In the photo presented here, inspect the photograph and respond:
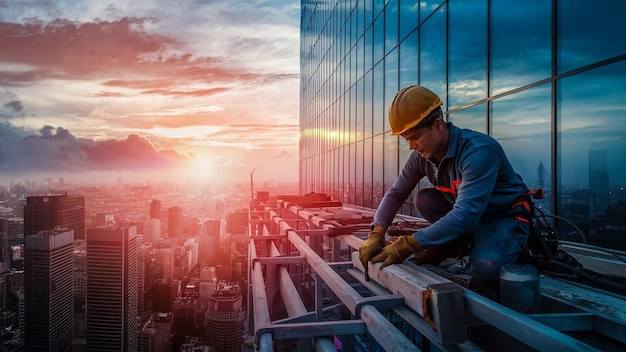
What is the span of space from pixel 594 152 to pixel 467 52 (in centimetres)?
324

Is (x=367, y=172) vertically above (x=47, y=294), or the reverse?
(x=367, y=172)

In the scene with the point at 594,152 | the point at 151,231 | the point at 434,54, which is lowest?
the point at 151,231

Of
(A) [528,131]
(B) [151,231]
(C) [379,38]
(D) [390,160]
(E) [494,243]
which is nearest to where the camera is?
(E) [494,243]

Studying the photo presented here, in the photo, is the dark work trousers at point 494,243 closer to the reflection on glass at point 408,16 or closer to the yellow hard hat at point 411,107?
the yellow hard hat at point 411,107

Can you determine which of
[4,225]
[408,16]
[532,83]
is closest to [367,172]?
[408,16]

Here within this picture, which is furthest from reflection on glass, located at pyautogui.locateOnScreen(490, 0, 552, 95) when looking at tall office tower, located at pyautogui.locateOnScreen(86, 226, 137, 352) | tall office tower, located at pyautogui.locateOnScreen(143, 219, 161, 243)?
tall office tower, located at pyautogui.locateOnScreen(143, 219, 161, 243)

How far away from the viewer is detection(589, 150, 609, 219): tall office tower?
14.6 feet

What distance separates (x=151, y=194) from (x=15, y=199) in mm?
32232

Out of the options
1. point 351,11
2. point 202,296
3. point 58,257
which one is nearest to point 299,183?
point 351,11

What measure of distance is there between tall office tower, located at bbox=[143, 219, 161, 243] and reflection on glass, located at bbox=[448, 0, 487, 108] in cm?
8697

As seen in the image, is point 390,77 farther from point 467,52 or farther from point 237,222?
point 237,222

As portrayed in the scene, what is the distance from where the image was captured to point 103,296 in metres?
52.7

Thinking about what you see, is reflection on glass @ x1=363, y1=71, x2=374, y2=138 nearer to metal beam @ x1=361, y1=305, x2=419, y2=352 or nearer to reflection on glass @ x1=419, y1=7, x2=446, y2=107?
reflection on glass @ x1=419, y1=7, x2=446, y2=107

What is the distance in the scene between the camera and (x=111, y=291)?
52.9 m
